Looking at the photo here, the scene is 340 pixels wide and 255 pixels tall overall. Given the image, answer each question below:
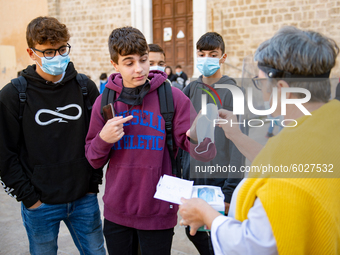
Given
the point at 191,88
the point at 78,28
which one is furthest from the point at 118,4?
the point at 191,88

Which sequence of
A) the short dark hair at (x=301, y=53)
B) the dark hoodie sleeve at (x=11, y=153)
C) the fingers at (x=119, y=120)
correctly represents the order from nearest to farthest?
the short dark hair at (x=301, y=53)
the fingers at (x=119, y=120)
the dark hoodie sleeve at (x=11, y=153)

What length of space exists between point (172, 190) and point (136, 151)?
0.38m

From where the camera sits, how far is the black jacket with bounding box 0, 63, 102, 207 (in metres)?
1.98

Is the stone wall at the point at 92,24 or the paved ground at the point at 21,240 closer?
the paved ground at the point at 21,240

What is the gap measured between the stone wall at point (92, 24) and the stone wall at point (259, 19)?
4087 mm

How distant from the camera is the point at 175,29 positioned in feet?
39.0

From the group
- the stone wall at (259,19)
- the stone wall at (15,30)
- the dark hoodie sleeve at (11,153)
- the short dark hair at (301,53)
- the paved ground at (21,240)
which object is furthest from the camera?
the stone wall at (15,30)

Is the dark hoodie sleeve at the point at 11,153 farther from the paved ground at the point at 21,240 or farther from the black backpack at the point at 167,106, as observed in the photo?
the paved ground at the point at 21,240

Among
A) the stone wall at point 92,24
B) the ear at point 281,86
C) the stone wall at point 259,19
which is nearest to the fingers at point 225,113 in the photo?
the ear at point 281,86

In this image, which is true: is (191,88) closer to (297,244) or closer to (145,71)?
(145,71)

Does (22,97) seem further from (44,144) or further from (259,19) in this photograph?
(259,19)

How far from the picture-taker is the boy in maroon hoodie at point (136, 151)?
5.70ft

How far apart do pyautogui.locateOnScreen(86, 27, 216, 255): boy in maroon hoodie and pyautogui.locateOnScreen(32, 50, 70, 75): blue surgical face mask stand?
0.46 metres

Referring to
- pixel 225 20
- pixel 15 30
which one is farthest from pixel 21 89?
pixel 15 30
